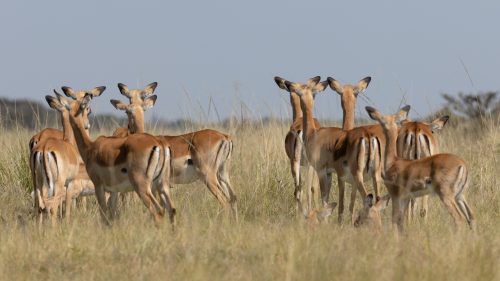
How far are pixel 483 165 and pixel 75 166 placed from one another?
193 inches

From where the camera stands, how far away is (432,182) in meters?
8.77

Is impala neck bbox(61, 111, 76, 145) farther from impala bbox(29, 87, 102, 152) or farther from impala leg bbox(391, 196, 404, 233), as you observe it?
impala leg bbox(391, 196, 404, 233)

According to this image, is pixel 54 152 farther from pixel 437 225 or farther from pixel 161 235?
pixel 437 225

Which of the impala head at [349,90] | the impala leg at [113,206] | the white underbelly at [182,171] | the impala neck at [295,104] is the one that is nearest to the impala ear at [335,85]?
the impala head at [349,90]

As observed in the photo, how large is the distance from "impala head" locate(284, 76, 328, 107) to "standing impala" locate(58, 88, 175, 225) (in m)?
2.32

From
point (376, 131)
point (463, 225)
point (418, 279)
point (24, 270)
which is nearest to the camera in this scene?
point (418, 279)

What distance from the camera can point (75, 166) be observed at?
1087 centimetres

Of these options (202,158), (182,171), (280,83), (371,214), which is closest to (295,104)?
(280,83)

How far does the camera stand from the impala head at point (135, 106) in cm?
1157

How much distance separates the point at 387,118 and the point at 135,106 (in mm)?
3507

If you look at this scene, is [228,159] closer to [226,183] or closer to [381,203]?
[226,183]

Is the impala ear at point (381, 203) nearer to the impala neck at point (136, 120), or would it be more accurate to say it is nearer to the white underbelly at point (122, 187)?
the white underbelly at point (122, 187)

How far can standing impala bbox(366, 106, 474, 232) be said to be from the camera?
28.5 feet

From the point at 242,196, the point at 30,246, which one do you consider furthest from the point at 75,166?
the point at 30,246
